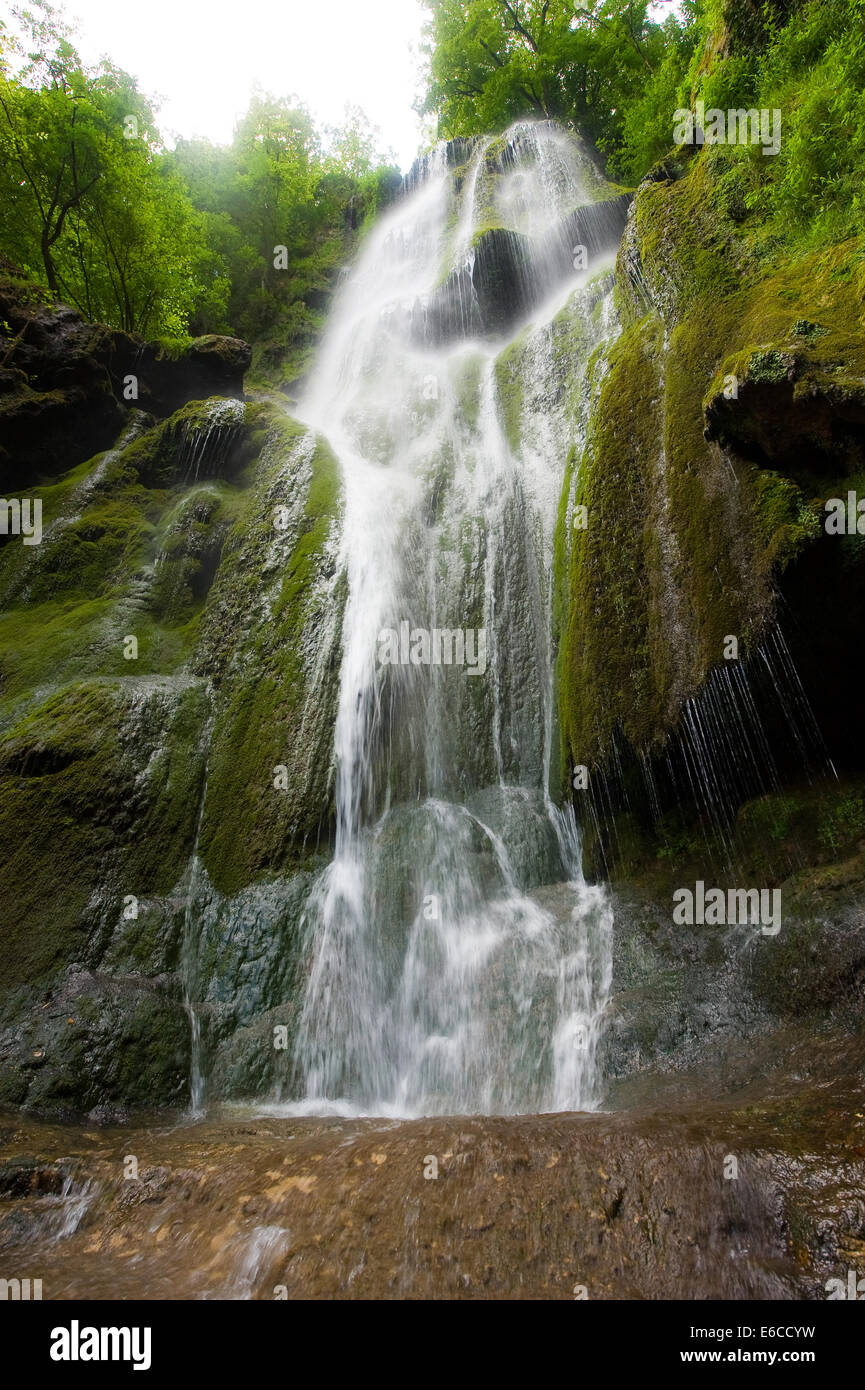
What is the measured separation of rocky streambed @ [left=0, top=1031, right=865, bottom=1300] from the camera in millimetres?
2902

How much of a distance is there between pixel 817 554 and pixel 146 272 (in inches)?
638

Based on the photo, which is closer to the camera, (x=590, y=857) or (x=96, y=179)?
(x=590, y=857)

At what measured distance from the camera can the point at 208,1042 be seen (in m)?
6.35

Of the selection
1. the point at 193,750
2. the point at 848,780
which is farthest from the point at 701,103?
the point at 193,750

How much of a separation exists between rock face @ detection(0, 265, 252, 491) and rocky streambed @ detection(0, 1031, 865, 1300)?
11679mm

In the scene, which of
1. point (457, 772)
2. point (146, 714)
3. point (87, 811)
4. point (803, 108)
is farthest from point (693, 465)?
point (87, 811)

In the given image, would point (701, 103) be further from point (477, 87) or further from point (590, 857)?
point (477, 87)
